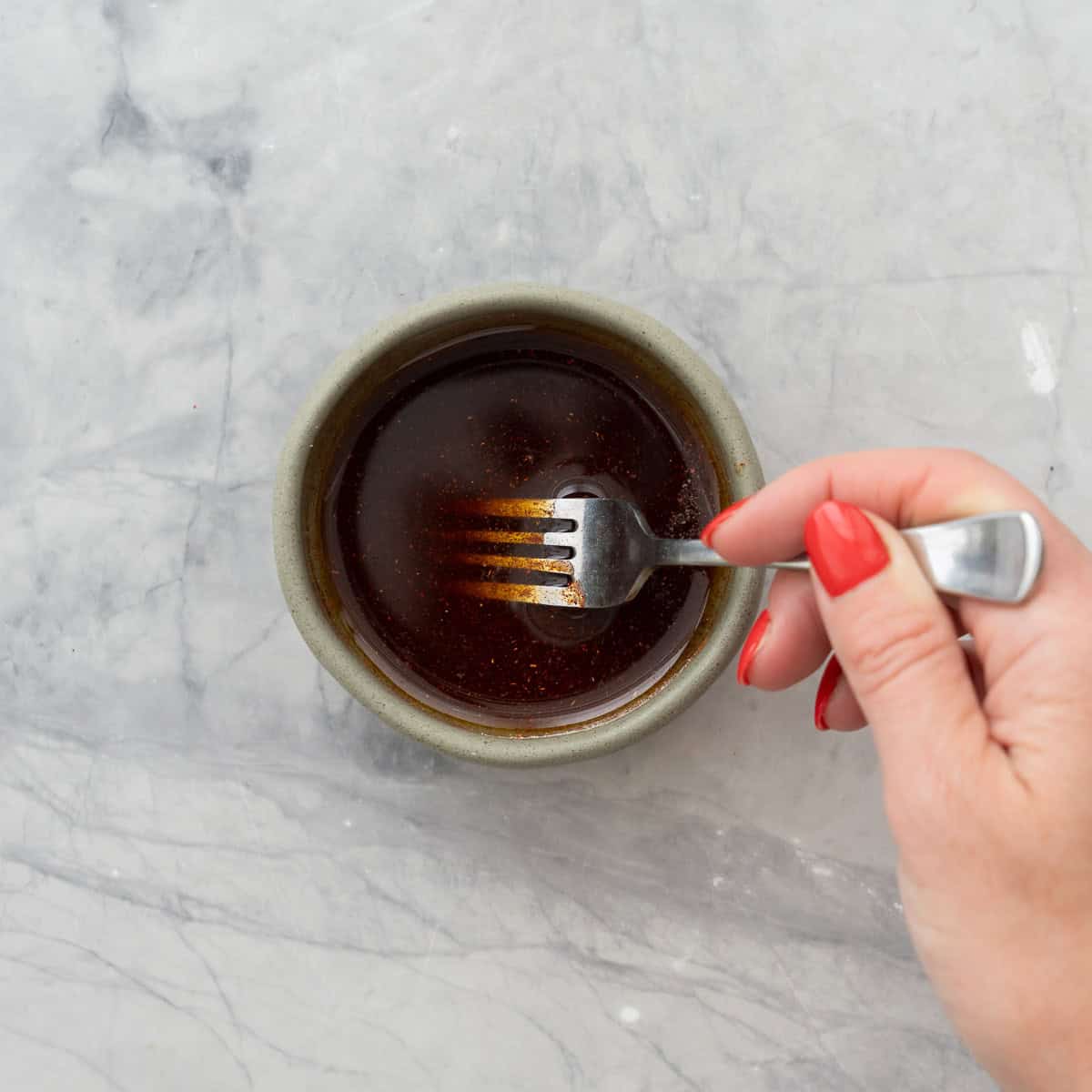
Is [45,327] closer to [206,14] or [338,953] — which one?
[206,14]

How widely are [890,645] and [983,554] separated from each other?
0.26 ft

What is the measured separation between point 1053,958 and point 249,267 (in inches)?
29.7

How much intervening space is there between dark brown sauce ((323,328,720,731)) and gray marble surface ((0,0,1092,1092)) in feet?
0.28

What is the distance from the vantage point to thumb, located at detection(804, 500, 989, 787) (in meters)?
0.55

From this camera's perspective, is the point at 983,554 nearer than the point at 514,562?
Yes

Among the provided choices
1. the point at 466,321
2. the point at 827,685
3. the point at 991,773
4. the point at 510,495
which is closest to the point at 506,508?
the point at 510,495

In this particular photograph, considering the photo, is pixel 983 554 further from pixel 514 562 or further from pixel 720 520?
pixel 514 562

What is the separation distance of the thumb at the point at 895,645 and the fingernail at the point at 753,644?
0.13m

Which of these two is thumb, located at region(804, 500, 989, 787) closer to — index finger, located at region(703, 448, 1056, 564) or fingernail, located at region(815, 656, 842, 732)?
index finger, located at region(703, 448, 1056, 564)

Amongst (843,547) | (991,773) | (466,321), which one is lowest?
(991,773)

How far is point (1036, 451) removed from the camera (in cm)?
86

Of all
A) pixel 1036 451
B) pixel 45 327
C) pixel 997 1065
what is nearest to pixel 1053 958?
pixel 997 1065

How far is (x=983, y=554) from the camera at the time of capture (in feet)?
1.90

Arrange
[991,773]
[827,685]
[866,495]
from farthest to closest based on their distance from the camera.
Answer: [827,685] → [866,495] → [991,773]
